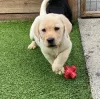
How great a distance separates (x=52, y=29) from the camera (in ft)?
6.42

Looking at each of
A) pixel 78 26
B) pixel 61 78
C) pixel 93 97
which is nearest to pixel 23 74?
pixel 61 78

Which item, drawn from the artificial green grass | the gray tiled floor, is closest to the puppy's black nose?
the artificial green grass

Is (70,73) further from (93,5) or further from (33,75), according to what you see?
(93,5)

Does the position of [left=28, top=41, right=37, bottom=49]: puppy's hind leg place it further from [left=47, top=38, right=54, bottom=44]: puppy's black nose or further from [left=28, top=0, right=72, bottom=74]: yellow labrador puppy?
[left=47, top=38, right=54, bottom=44]: puppy's black nose

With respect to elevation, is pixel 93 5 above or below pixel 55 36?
below

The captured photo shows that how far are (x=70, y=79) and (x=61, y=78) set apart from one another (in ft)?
0.24

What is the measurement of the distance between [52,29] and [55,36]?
53 mm

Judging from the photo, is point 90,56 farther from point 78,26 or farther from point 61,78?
point 78,26

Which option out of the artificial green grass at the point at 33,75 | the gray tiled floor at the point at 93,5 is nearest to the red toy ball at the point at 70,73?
the artificial green grass at the point at 33,75

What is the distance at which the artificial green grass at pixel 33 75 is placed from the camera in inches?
77.9

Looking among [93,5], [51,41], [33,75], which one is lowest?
[33,75]

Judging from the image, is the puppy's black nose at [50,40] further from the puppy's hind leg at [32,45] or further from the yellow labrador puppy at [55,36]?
the puppy's hind leg at [32,45]

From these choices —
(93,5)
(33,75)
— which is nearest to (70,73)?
(33,75)

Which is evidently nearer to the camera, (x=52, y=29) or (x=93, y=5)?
(x=52, y=29)
